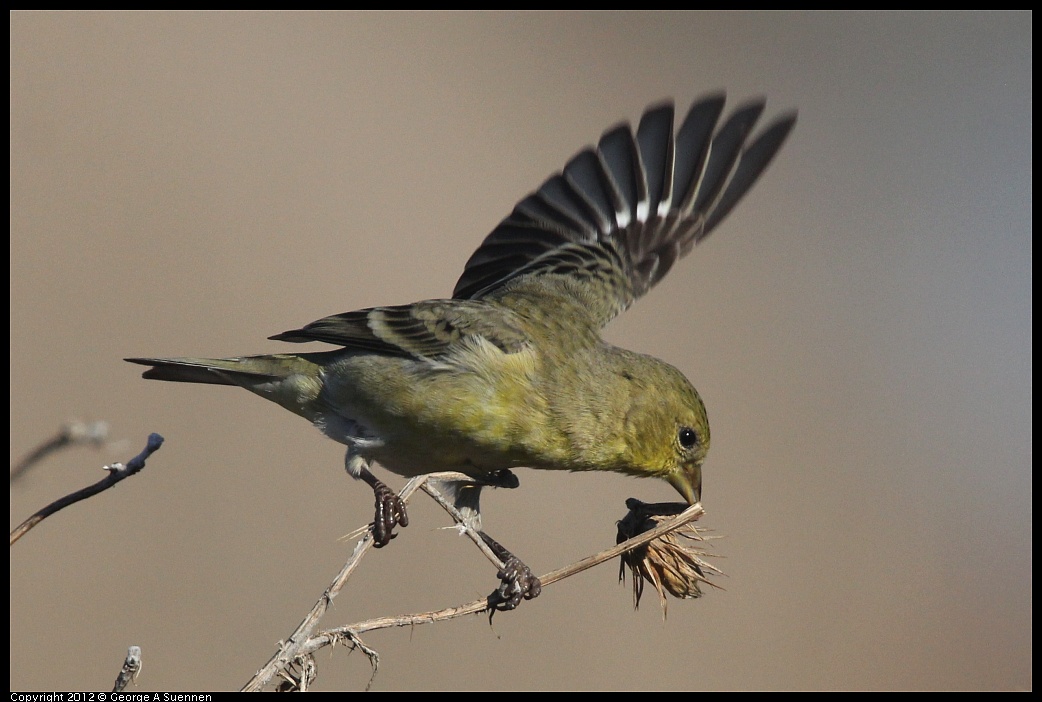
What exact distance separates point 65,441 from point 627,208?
168 inches

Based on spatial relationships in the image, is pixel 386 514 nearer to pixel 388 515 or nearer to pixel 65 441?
pixel 388 515

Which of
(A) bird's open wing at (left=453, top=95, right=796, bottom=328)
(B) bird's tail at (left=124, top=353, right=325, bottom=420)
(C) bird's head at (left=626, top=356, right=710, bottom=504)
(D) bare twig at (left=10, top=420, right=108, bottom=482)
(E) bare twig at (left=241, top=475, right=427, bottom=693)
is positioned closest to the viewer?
(D) bare twig at (left=10, top=420, right=108, bottom=482)

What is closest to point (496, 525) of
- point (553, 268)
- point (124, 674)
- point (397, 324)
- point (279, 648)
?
point (553, 268)

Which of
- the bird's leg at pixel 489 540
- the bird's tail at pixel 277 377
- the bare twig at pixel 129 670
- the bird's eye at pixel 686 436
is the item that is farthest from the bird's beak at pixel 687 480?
the bare twig at pixel 129 670

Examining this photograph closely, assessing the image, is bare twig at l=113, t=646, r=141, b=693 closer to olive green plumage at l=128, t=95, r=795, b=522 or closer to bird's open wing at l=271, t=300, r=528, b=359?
olive green plumage at l=128, t=95, r=795, b=522

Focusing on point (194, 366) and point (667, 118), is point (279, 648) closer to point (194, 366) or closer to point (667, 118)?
point (194, 366)

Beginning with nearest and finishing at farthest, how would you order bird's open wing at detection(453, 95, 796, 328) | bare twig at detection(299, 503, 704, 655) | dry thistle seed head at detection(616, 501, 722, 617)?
bare twig at detection(299, 503, 704, 655)
dry thistle seed head at detection(616, 501, 722, 617)
bird's open wing at detection(453, 95, 796, 328)

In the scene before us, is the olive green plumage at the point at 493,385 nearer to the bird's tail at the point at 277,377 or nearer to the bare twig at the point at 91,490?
the bird's tail at the point at 277,377

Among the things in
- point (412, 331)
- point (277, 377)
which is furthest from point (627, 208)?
point (277, 377)

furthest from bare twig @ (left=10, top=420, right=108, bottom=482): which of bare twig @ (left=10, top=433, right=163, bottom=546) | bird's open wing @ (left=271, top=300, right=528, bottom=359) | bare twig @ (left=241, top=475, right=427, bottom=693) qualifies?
bird's open wing @ (left=271, top=300, right=528, bottom=359)

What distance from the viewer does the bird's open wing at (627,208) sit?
5.11 metres

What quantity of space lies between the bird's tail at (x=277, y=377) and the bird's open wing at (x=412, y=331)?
0.53ft

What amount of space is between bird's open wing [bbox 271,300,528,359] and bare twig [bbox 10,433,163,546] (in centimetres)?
229

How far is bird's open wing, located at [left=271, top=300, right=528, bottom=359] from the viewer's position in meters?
4.12
